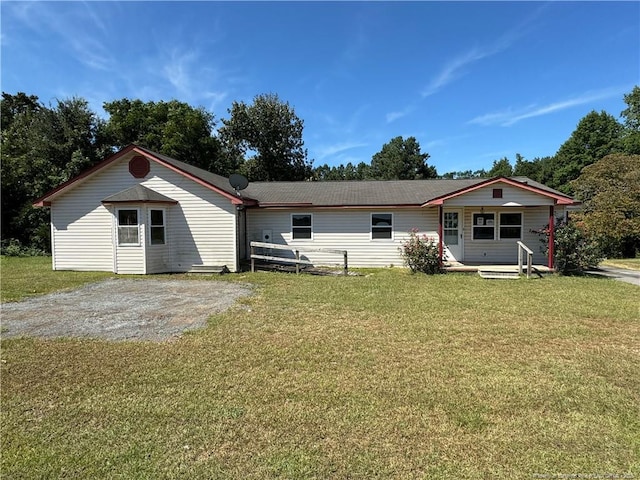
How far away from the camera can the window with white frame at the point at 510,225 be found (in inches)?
566

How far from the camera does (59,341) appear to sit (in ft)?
18.6

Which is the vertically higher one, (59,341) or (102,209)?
(102,209)

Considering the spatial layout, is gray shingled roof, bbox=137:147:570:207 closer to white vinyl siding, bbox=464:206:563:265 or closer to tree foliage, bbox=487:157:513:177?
white vinyl siding, bbox=464:206:563:265

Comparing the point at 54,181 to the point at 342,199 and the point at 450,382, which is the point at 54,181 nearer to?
the point at 342,199

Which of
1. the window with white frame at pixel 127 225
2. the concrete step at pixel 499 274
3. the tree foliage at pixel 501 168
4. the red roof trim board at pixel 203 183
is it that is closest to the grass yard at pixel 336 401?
the concrete step at pixel 499 274

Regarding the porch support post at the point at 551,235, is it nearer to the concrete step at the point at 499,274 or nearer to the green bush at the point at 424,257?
the concrete step at the point at 499,274

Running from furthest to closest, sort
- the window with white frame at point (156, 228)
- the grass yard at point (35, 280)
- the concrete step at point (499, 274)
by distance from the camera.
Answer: the window with white frame at point (156, 228) < the concrete step at point (499, 274) < the grass yard at point (35, 280)

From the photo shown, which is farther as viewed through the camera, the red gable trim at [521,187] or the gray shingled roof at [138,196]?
the gray shingled roof at [138,196]

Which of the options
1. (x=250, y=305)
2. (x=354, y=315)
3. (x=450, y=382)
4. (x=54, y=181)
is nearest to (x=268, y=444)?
(x=450, y=382)

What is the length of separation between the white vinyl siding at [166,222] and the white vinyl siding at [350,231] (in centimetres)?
208

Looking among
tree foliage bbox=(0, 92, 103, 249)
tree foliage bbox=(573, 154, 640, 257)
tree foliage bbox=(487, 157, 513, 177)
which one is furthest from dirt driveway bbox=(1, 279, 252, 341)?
tree foliage bbox=(487, 157, 513, 177)

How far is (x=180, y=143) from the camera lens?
2995cm

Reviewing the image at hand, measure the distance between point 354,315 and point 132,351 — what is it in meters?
3.87

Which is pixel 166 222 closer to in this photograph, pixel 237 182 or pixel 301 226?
pixel 237 182
